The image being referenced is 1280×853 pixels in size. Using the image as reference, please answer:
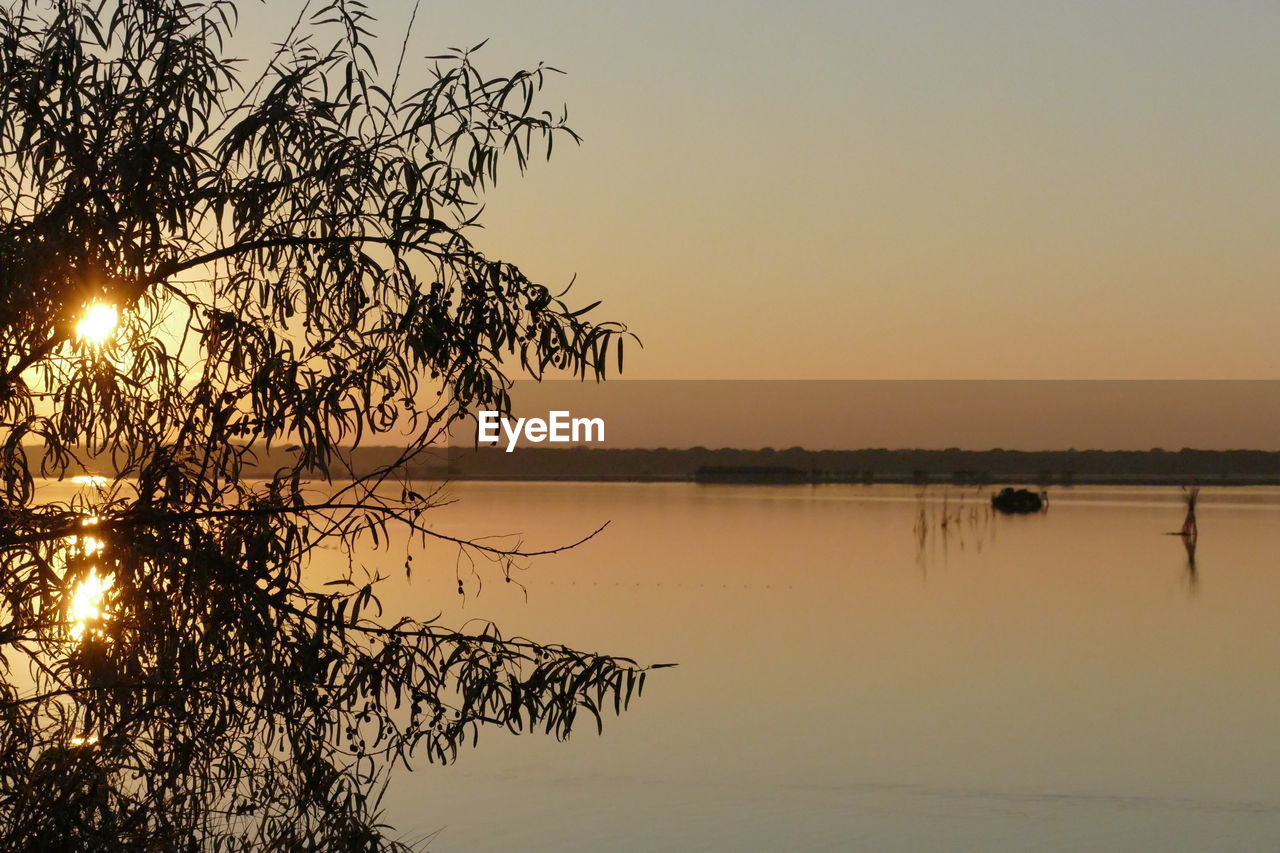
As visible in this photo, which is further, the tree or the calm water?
the calm water

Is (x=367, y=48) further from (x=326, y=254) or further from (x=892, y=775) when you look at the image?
(x=892, y=775)

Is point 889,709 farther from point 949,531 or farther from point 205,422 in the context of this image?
point 949,531

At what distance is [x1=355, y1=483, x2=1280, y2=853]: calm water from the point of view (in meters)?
7.06

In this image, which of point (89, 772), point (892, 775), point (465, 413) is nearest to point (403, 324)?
point (465, 413)

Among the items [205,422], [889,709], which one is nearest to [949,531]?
[889,709]

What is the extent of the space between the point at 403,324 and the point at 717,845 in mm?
3516

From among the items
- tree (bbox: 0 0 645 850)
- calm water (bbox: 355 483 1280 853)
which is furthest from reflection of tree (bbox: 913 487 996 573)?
tree (bbox: 0 0 645 850)

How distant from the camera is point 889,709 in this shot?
394 inches

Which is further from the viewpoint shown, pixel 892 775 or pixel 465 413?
pixel 892 775

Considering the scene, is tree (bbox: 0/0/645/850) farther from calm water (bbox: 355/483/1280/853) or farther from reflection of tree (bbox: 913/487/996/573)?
reflection of tree (bbox: 913/487/996/573)

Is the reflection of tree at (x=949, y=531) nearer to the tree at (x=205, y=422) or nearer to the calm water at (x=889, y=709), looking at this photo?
the calm water at (x=889, y=709)

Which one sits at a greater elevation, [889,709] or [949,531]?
[949,531]

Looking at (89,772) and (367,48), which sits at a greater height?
(367,48)

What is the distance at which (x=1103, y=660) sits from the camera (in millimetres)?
12109
